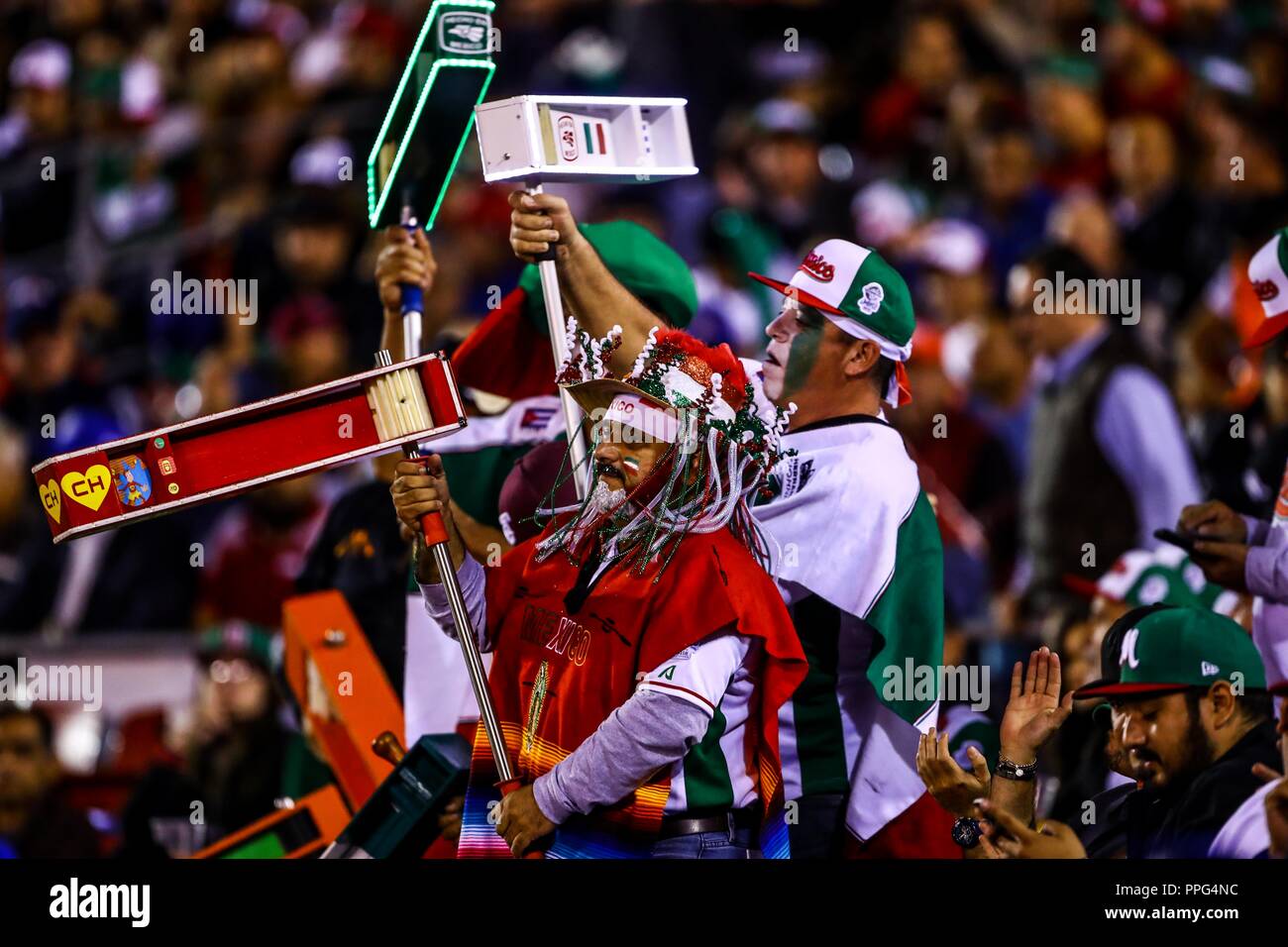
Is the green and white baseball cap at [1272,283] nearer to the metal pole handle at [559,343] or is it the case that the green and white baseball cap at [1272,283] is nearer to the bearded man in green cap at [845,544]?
the bearded man in green cap at [845,544]

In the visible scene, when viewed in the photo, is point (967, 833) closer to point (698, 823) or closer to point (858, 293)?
point (698, 823)

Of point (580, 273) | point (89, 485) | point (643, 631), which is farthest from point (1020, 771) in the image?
point (89, 485)

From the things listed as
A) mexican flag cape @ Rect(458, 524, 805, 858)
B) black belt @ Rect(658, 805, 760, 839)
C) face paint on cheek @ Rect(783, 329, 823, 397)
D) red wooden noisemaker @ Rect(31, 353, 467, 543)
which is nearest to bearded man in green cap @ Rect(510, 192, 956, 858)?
face paint on cheek @ Rect(783, 329, 823, 397)

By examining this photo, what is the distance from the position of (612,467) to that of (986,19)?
781 centimetres

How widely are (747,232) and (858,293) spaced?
573cm

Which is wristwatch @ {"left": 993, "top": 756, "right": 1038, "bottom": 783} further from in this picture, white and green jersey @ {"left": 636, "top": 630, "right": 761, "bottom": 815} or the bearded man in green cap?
white and green jersey @ {"left": 636, "top": 630, "right": 761, "bottom": 815}

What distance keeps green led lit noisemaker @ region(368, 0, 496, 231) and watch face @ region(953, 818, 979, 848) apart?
181 centimetres

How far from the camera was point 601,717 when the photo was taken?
4.26 m

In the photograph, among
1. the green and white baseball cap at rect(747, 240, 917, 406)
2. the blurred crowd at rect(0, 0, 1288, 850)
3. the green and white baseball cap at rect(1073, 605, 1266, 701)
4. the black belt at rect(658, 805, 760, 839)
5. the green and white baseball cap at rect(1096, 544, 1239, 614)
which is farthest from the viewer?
the blurred crowd at rect(0, 0, 1288, 850)

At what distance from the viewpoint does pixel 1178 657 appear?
462 centimetres

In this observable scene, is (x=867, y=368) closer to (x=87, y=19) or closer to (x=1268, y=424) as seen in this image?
(x=1268, y=424)

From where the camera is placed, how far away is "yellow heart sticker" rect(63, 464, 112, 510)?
13.8 feet

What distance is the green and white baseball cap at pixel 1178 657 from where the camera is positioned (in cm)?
461
